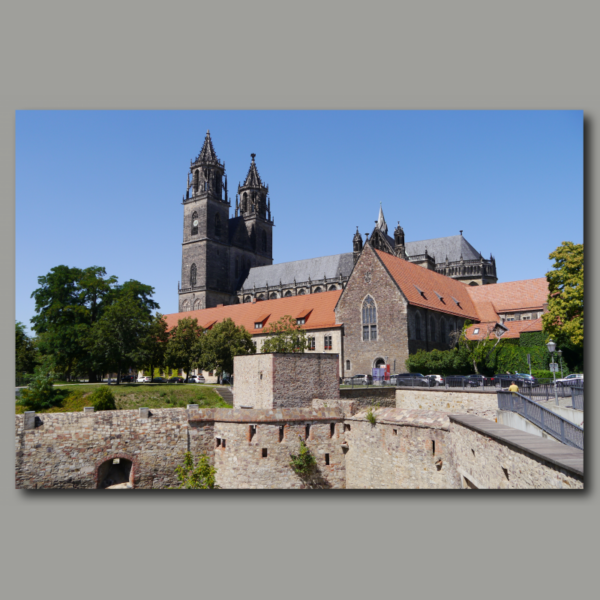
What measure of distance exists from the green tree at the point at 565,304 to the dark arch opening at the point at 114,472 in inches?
603

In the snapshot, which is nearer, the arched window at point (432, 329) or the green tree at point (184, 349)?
the arched window at point (432, 329)

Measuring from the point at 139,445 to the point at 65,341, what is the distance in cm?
1272

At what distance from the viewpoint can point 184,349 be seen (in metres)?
38.1

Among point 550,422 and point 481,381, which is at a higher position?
point 550,422

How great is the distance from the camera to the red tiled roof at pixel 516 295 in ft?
133

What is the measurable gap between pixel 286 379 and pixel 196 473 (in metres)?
4.68

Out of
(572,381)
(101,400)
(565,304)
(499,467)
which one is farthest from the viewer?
(101,400)

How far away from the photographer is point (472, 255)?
67250 mm

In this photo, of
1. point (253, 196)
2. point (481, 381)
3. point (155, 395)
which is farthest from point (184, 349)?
point (253, 196)

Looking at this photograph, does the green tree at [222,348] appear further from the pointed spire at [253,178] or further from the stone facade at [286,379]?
the pointed spire at [253,178]

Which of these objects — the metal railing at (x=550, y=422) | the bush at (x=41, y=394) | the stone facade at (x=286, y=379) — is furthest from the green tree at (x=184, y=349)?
the metal railing at (x=550, y=422)

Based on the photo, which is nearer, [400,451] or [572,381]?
[400,451]

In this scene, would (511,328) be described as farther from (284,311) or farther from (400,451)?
(400,451)

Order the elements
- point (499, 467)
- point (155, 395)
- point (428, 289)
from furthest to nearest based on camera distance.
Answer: point (428, 289)
point (155, 395)
point (499, 467)
